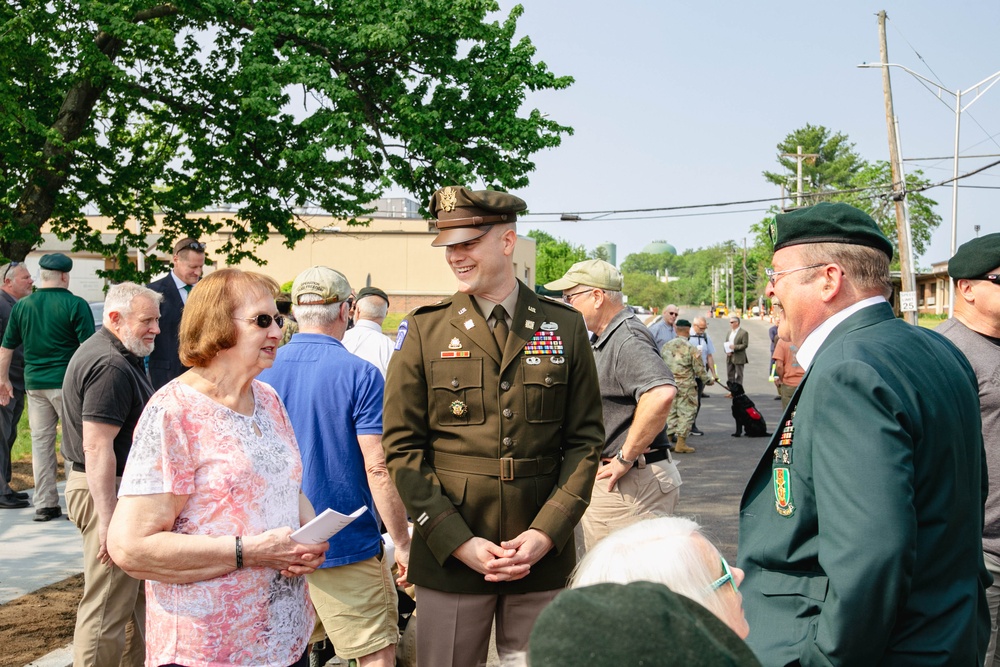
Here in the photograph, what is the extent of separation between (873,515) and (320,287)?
9.48 feet

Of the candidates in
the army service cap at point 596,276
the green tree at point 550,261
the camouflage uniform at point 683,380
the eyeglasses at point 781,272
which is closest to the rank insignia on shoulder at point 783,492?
the eyeglasses at point 781,272

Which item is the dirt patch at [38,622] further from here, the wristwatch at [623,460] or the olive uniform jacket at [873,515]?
the olive uniform jacket at [873,515]

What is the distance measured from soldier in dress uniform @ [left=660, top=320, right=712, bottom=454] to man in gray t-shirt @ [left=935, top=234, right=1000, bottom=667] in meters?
9.19

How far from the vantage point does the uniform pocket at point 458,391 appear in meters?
3.20

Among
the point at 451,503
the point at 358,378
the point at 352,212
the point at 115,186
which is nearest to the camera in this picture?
the point at 451,503

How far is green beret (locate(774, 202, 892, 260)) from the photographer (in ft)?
7.34

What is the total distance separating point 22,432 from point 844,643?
43.7ft

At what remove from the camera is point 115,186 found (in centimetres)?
1340

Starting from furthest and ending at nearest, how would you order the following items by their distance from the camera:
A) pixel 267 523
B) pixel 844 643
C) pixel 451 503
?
pixel 451 503 < pixel 267 523 < pixel 844 643

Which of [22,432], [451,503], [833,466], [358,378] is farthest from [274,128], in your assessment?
[833,466]

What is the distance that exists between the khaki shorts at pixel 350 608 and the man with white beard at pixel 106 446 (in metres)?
1.02

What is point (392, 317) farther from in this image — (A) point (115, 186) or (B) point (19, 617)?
(B) point (19, 617)

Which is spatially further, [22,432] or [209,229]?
[209,229]

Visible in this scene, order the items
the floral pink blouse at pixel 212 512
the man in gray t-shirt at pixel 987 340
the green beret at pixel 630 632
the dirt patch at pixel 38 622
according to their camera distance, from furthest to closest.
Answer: the dirt patch at pixel 38 622, the man in gray t-shirt at pixel 987 340, the floral pink blouse at pixel 212 512, the green beret at pixel 630 632
